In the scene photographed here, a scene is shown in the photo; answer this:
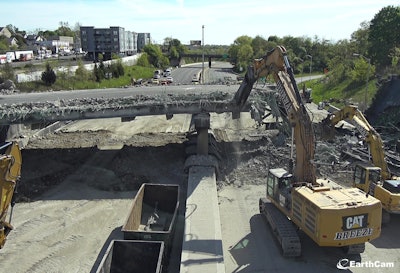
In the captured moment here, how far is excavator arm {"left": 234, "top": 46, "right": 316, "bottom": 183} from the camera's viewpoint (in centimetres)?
1330

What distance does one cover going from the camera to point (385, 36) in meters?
49.1

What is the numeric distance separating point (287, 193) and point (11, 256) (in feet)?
32.8

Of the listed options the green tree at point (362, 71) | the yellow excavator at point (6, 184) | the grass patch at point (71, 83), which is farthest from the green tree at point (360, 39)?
the yellow excavator at point (6, 184)

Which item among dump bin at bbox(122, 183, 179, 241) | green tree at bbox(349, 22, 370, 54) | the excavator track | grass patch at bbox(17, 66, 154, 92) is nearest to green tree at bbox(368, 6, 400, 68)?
green tree at bbox(349, 22, 370, 54)

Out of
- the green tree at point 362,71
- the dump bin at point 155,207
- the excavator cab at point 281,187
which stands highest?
the green tree at point 362,71

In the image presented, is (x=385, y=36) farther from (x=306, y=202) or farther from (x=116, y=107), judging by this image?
(x=306, y=202)

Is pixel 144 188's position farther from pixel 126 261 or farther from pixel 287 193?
pixel 287 193

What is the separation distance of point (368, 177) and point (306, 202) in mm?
4659

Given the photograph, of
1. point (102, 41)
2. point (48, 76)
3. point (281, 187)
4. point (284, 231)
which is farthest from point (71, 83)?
point (102, 41)

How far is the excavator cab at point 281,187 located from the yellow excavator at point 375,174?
3372 millimetres

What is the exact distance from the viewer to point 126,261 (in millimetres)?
12086

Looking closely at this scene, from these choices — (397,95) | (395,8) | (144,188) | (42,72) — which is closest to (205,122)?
(144,188)

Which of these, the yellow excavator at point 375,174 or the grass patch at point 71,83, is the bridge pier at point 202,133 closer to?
the yellow excavator at point 375,174

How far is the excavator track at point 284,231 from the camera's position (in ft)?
42.0
